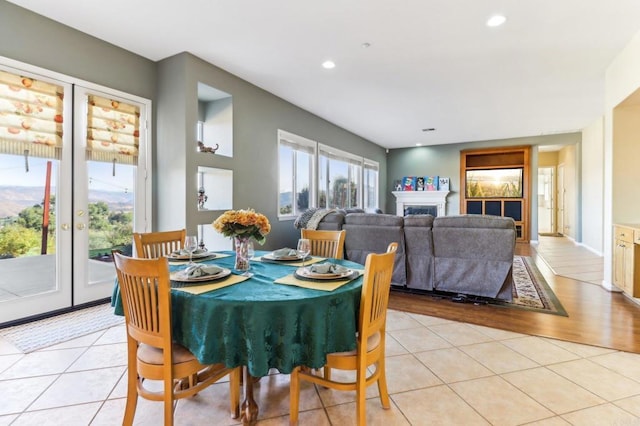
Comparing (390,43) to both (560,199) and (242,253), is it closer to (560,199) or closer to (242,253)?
(242,253)

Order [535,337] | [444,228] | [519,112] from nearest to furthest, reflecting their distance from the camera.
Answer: [535,337] < [444,228] < [519,112]

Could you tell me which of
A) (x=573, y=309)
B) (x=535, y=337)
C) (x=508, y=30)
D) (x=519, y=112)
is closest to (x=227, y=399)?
(x=535, y=337)

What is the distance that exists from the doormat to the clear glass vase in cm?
273

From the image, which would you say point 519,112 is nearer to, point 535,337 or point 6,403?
point 535,337

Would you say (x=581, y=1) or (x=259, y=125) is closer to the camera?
(x=581, y=1)

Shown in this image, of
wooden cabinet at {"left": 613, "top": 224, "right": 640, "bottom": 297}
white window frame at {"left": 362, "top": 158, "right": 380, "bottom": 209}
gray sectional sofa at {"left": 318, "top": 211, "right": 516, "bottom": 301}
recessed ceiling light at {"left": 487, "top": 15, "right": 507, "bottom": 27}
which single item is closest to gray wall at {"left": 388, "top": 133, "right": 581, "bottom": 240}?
white window frame at {"left": 362, "top": 158, "right": 380, "bottom": 209}

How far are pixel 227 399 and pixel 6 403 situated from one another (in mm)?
1236

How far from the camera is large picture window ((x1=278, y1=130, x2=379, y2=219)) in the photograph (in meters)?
5.50

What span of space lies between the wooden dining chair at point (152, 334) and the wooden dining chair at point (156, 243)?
0.81m

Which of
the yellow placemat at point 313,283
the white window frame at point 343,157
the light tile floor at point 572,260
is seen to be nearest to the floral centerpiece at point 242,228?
the yellow placemat at point 313,283

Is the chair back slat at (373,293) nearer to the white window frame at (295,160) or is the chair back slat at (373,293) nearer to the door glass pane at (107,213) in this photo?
the door glass pane at (107,213)

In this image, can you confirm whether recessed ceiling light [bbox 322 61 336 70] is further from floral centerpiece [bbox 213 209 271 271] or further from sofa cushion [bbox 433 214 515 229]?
floral centerpiece [bbox 213 209 271 271]

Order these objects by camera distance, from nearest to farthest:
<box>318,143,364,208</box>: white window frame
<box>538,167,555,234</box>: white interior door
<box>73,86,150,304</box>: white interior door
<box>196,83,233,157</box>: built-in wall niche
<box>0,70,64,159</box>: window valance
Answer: <box>0,70,64,159</box>: window valance
<box>73,86,150,304</box>: white interior door
<box>196,83,233,157</box>: built-in wall niche
<box>318,143,364,208</box>: white window frame
<box>538,167,555,234</box>: white interior door

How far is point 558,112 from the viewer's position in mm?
6082
